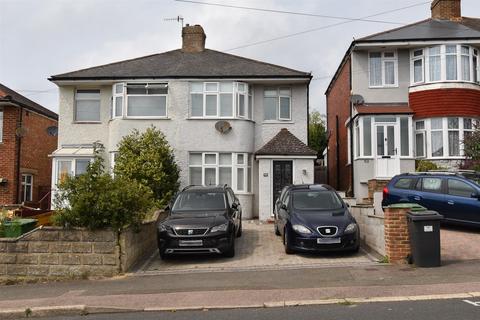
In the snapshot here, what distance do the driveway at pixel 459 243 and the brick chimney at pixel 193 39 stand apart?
46.3 ft

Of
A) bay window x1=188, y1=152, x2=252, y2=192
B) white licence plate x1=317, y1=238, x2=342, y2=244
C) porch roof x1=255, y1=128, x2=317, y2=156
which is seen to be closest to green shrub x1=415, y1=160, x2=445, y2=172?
porch roof x1=255, y1=128, x2=317, y2=156

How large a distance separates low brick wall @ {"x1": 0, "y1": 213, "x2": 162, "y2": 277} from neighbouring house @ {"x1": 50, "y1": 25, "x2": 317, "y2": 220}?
9.46m

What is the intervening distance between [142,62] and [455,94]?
1339cm

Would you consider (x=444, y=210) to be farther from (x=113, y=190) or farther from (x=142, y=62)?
(x=142, y=62)

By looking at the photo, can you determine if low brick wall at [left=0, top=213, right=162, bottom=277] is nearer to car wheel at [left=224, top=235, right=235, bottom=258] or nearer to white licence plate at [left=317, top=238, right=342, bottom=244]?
car wheel at [left=224, top=235, right=235, bottom=258]

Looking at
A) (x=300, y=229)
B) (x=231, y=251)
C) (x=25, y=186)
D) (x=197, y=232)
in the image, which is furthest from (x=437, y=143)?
(x=25, y=186)

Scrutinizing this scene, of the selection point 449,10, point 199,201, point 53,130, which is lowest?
point 199,201

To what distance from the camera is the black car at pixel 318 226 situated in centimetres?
1152

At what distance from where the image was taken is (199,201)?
13.2m

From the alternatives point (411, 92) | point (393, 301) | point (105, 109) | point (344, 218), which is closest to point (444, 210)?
point (344, 218)

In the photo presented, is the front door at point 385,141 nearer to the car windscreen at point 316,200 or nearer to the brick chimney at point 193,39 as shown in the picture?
the car windscreen at point 316,200

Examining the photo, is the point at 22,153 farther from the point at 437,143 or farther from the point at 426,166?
the point at 437,143

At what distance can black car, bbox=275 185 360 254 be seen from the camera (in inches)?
454

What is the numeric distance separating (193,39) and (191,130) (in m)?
5.61
